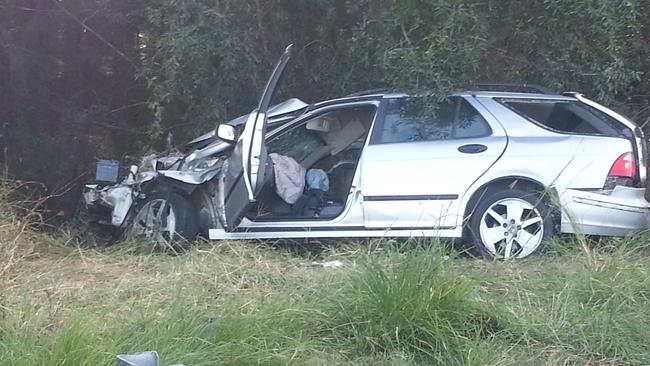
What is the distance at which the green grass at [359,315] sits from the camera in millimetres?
5066

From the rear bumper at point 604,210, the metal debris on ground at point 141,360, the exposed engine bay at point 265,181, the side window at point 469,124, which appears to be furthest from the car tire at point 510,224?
the metal debris on ground at point 141,360

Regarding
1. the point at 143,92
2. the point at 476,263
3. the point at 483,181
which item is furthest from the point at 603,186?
the point at 143,92

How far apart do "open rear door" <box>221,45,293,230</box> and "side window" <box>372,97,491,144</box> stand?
1.01m

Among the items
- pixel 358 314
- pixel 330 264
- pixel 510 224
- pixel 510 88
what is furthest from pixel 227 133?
pixel 358 314

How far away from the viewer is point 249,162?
277 inches

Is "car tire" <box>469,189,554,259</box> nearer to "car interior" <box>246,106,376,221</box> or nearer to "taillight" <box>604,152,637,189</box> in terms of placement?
"taillight" <box>604,152,637,189</box>

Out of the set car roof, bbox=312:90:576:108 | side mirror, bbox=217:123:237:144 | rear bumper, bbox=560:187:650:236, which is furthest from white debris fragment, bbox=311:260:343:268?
rear bumper, bbox=560:187:650:236

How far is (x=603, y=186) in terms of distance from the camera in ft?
23.9

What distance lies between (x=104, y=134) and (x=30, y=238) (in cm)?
454

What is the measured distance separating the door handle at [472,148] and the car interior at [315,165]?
0.86 m

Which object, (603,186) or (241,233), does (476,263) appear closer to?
(603,186)

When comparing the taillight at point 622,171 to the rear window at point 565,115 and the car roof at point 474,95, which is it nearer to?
the rear window at point 565,115

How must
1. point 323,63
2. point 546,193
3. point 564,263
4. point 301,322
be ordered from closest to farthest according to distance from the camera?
point 301,322, point 564,263, point 546,193, point 323,63

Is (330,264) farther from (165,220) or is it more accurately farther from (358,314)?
(165,220)
